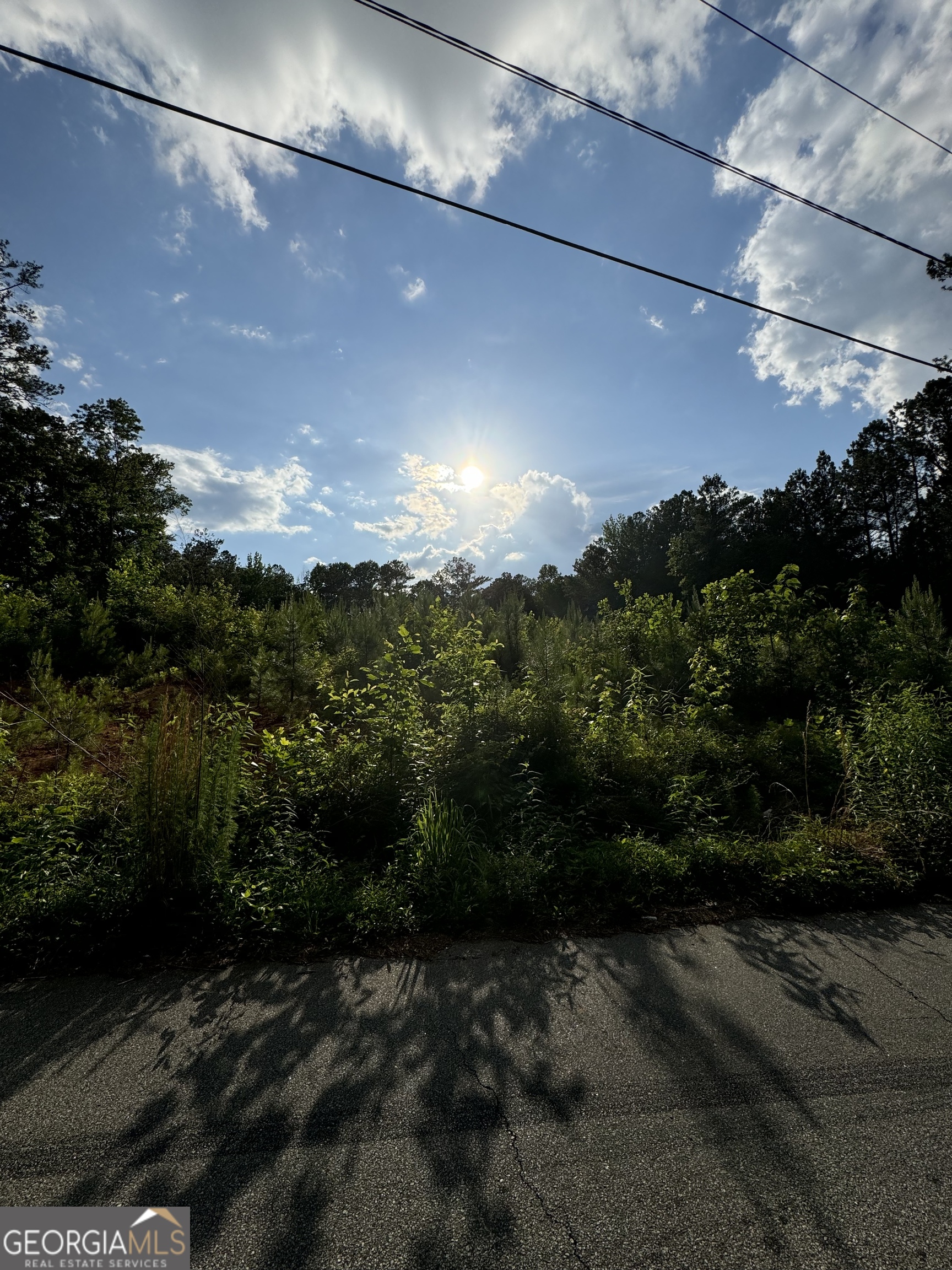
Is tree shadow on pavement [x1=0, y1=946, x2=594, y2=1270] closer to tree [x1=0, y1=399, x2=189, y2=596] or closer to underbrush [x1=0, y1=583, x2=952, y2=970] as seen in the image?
underbrush [x1=0, y1=583, x2=952, y2=970]

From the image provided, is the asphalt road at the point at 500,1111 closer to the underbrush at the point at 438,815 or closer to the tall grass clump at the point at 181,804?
the underbrush at the point at 438,815

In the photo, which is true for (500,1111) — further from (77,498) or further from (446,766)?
(77,498)

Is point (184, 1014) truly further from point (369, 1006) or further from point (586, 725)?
point (586, 725)

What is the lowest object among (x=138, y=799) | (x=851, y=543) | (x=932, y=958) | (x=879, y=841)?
(x=932, y=958)

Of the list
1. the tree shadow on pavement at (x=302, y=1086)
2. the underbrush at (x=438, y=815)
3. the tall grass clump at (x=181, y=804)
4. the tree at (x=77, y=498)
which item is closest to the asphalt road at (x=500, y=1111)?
the tree shadow on pavement at (x=302, y=1086)

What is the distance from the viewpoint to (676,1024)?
237 centimetres

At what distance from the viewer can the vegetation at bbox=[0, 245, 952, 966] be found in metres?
3.14

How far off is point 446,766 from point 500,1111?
9.55ft

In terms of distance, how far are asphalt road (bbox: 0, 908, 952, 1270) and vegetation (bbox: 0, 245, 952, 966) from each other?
1.73 feet

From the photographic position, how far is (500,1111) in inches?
74.4

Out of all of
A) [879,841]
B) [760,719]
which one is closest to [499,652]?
[760,719]

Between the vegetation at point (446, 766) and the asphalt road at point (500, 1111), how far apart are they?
527mm

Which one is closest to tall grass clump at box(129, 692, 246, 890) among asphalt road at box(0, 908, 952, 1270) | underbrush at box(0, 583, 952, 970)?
underbrush at box(0, 583, 952, 970)

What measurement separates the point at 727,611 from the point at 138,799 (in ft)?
30.6
